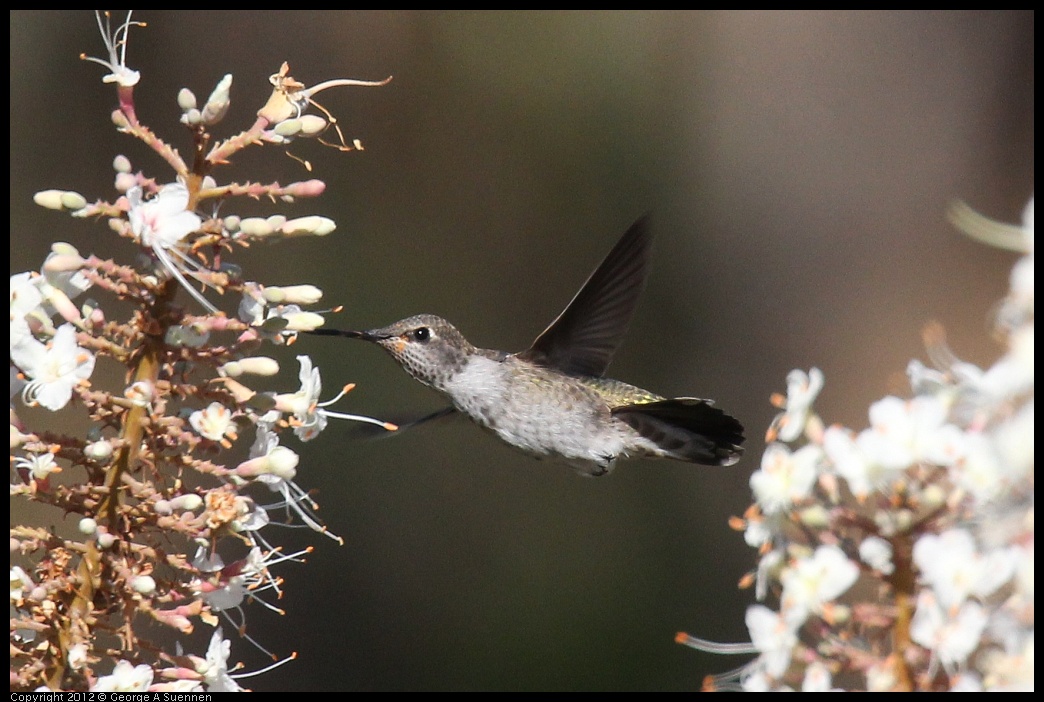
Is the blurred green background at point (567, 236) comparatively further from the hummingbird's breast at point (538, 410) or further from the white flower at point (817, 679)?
the white flower at point (817, 679)

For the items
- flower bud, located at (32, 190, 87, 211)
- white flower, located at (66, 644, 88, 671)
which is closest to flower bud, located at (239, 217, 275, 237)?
flower bud, located at (32, 190, 87, 211)

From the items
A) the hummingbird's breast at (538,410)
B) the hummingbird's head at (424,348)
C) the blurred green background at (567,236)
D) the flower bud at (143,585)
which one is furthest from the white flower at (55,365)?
the blurred green background at (567,236)

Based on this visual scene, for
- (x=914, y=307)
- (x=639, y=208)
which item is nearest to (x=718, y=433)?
(x=639, y=208)

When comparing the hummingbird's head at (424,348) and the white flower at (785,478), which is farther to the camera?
the hummingbird's head at (424,348)

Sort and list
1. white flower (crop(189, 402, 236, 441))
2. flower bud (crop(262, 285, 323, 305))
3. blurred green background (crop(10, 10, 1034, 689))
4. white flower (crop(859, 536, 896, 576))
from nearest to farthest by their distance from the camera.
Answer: white flower (crop(859, 536, 896, 576)) < white flower (crop(189, 402, 236, 441)) < flower bud (crop(262, 285, 323, 305)) < blurred green background (crop(10, 10, 1034, 689))

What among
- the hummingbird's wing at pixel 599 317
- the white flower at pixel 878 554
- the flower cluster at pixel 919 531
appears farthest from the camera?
the hummingbird's wing at pixel 599 317

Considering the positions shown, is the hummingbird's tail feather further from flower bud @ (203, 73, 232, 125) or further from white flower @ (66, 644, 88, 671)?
white flower @ (66, 644, 88, 671)

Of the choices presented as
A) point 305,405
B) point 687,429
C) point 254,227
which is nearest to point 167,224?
point 254,227
